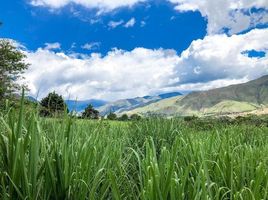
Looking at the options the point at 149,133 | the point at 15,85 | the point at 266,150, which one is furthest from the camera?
the point at 15,85

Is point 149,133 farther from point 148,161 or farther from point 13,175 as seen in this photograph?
point 13,175

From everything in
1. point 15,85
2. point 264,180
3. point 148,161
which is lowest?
point 264,180

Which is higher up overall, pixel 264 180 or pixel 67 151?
pixel 67 151

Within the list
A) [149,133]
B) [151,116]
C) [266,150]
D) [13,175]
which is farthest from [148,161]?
[151,116]

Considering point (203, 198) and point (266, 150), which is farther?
point (266, 150)

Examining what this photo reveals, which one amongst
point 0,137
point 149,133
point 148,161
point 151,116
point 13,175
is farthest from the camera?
point 151,116

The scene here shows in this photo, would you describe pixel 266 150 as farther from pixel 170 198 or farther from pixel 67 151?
pixel 67 151

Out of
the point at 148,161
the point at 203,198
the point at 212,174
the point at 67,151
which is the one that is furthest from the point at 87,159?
the point at 212,174

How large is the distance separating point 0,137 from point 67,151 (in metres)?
0.62

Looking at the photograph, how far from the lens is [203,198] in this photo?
146 inches

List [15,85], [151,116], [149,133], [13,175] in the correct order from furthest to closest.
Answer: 1. [15,85]
2. [151,116]
3. [149,133]
4. [13,175]

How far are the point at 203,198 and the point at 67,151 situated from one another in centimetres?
Result: 129

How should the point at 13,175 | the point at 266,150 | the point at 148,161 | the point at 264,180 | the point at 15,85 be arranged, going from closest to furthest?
the point at 13,175, the point at 148,161, the point at 264,180, the point at 266,150, the point at 15,85

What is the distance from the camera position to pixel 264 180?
513 cm
